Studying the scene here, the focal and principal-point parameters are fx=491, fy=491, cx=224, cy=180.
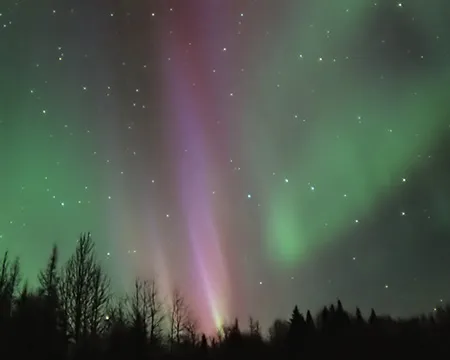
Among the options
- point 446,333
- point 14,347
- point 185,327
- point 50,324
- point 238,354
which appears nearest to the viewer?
point 14,347

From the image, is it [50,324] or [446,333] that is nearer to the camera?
[50,324]

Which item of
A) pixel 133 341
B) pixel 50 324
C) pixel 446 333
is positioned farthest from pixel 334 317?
pixel 50 324

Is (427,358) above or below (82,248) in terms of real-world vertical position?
below

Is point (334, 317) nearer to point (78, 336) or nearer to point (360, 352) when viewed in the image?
point (360, 352)

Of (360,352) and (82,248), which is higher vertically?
(82,248)

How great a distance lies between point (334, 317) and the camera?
47.5 metres

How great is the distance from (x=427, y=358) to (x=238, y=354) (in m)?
13.3

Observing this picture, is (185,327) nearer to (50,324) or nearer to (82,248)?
(82,248)

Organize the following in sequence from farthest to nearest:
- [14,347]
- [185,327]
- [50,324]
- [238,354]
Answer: [185,327] < [238,354] < [50,324] < [14,347]

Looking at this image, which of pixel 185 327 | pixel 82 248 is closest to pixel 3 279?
pixel 82 248

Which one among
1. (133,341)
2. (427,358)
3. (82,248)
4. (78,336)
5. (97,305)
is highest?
(82,248)

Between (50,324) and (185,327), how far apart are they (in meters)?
30.9

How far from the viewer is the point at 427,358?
34.4 metres

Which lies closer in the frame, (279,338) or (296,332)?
(296,332)
